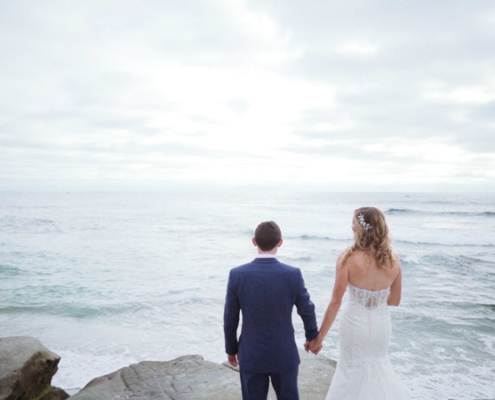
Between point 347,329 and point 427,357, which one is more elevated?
point 347,329

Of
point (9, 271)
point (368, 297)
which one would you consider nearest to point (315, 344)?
point (368, 297)

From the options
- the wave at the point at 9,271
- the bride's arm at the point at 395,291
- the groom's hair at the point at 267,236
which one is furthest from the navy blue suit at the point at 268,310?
the wave at the point at 9,271

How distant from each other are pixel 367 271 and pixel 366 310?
354 millimetres

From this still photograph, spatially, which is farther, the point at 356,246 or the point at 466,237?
the point at 466,237

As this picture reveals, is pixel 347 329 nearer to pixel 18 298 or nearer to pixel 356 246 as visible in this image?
pixel 356 246

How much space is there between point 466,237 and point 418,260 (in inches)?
469

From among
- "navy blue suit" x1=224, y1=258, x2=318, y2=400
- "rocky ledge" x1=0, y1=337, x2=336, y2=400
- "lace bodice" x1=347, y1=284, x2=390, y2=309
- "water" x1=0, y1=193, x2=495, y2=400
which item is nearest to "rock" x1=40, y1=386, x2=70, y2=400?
"rocky ledge" x1=0, y1=337, x2=336, y2=400

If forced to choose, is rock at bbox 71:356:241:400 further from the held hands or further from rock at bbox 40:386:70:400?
the held hands

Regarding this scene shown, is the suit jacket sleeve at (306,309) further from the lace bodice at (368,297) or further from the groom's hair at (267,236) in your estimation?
the lace bodice at (368,297)

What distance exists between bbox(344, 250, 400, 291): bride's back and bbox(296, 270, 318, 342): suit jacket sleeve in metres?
0.52

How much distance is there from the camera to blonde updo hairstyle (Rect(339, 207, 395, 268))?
3.15 m

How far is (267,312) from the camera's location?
9.07 ft

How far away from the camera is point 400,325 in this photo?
356 inches

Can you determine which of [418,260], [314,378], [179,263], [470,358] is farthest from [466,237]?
[314,378]
